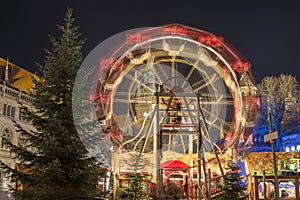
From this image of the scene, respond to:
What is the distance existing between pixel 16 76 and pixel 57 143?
124 feet

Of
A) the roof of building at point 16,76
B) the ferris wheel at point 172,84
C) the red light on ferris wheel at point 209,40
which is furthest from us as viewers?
the roof of building at point 16,76

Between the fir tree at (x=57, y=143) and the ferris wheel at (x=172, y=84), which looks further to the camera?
the ferris wheel at (x=172, y=84)

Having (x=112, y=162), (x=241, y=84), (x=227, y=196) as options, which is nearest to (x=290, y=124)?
(x=241, y=84)

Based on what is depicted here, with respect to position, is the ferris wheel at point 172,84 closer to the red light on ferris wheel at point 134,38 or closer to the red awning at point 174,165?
the red light on ferris wheel at point 134,38

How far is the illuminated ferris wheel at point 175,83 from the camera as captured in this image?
15969mm

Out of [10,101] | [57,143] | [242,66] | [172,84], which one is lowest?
[57,143]

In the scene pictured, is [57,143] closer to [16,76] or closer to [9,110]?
[9,110]

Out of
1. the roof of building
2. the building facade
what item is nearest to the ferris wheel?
the building facade

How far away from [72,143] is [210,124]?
9170 mm

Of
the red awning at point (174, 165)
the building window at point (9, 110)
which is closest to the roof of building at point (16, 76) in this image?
the building window at point (9, 110)

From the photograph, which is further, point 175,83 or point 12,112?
point 12,112

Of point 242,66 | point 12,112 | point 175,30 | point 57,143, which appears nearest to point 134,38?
point 175,30

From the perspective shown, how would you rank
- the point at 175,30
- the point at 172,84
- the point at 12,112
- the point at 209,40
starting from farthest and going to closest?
the point at 12,112, the point at 209,40, the point at 175,30, the point at 172,84

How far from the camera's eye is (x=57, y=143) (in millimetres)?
8719
